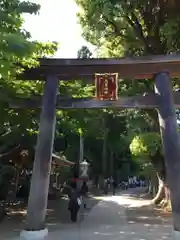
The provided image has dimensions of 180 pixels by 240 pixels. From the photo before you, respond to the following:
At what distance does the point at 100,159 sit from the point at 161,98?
31279mm

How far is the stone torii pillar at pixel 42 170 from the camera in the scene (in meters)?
10.3

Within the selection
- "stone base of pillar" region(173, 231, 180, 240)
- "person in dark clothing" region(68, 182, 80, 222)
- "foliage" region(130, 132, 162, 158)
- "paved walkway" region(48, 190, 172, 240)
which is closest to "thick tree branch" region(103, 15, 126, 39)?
"foliage" region(130, 132, 162, 158)

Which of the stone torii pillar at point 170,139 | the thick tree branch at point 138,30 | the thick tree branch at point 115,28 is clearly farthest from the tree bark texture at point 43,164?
the thick tree branch at point 138,30

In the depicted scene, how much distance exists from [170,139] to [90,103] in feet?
9.04

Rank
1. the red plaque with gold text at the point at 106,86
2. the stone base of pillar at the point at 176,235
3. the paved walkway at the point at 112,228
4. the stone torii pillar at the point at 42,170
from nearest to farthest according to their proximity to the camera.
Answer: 1. the stone base of pillar at the point at 176,235
2. the stone torii pillar at the point at 42,170
3. the paved walkway at the point at 112,228
4. the red plaque with gold text at the point at 106,86

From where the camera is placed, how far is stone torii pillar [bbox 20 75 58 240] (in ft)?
33.7

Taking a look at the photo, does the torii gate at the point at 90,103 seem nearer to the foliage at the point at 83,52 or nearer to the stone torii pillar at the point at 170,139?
the stone torii pillar at the point at 170,139

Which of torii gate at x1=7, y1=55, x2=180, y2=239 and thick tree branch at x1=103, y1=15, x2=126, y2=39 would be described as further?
thick tree branch at x1=103, y1=15, x2=126, y2=39

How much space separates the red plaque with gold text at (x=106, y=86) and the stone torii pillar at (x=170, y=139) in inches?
53.0

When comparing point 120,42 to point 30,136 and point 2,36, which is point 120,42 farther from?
point 2,36

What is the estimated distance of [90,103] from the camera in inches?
448

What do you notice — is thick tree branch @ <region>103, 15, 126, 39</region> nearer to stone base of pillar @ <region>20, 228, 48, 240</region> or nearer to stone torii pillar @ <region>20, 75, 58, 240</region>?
stone torii pillar @ <region>20, 75, 58, 240</region>

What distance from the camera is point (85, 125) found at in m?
15.9

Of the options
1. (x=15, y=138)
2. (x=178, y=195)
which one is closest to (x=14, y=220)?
(x=15, y=138)
